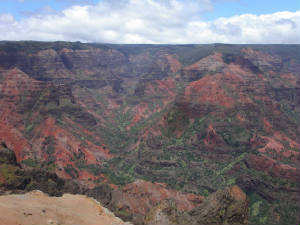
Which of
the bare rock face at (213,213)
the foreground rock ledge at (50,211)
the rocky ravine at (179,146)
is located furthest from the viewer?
the rocky ravine at (179,146)

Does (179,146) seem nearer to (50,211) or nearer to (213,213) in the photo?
(213,213)

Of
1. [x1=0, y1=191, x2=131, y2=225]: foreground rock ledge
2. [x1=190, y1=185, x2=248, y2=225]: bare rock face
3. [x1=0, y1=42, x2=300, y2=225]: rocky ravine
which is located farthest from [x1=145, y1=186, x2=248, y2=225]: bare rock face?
[x1=0, y1=42, x2=300, y2=225]: rocky ravine

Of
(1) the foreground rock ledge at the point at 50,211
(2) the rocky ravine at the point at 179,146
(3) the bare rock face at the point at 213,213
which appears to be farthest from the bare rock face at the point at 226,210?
(2) the rocky ravine at the point at 179,146

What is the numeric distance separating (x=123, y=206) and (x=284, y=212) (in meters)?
51.1

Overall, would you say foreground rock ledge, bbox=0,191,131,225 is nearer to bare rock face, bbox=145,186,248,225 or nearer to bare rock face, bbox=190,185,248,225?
bare rock face, bbox=145,186,248,225

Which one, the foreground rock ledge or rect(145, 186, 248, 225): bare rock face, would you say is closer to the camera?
the foreground rock ledge

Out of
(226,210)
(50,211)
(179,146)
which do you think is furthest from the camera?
(179,146)

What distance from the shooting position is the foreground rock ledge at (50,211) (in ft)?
144

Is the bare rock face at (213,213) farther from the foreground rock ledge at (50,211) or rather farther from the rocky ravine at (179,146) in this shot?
the rocky ravine at (179,146)

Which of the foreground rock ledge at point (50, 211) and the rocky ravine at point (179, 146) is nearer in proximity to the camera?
the foreground rock ledge at point (50, 211)

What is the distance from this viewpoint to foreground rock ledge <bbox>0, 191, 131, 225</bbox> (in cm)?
4392

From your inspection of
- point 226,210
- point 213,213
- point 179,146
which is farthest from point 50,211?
point 179,146

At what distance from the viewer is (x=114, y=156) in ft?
530

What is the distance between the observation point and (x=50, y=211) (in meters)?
51.3
